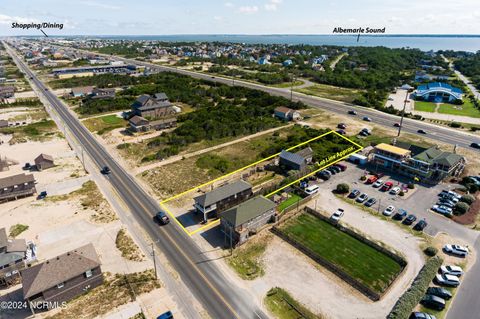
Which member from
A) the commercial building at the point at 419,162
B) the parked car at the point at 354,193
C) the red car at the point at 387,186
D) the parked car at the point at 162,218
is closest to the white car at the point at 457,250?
the parked car at the point at 354,193

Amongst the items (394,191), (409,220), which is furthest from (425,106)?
(409,220)

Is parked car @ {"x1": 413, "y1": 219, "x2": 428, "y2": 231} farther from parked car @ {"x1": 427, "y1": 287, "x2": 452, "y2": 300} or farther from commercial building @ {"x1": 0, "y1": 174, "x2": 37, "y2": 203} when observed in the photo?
commercial building @ {"x1": 0, "y1": 174, "x2": 37, "y2": 203}

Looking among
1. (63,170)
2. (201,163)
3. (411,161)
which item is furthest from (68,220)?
(411,161)

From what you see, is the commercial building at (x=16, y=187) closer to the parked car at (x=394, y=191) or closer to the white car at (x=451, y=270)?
the parked car at (x=394, y=191)

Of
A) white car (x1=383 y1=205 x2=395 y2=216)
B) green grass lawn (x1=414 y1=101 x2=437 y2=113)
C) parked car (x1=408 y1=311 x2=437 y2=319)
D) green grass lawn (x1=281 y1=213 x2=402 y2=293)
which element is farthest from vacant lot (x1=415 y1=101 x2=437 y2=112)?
parked car (x1=408 y1=311 x2=437 y2=319)

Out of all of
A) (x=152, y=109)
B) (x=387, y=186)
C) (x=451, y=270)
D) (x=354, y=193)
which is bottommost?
(x=451, y=270)

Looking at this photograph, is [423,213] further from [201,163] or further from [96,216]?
[96,216]

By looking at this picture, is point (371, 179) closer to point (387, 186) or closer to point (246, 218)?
point (387, 186)
